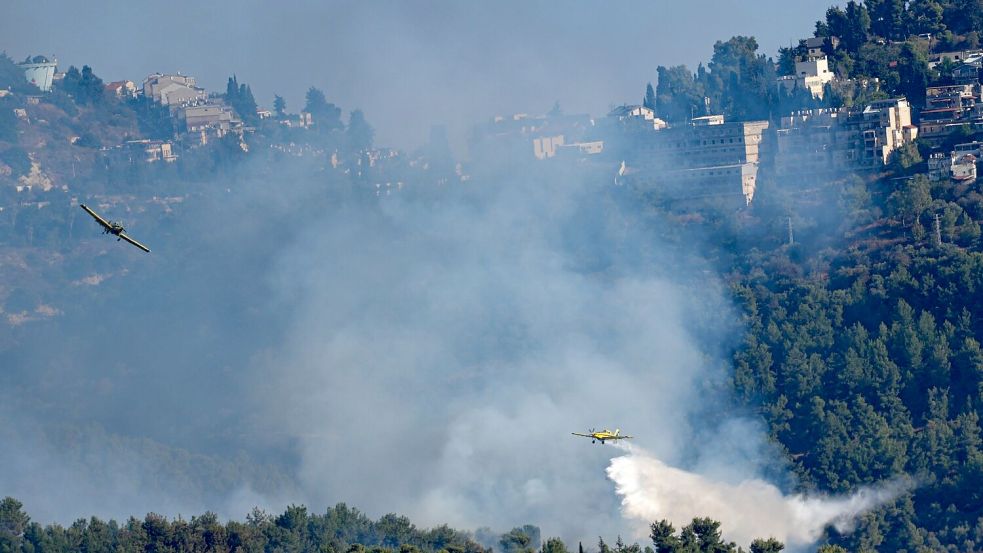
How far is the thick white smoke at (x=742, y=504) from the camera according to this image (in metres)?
57.5

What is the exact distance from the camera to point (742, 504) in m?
58.5

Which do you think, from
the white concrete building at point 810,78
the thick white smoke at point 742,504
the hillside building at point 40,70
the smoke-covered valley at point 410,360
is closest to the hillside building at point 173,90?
the hillside building at point 40,70

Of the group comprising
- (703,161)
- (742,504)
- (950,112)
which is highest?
(950,112)

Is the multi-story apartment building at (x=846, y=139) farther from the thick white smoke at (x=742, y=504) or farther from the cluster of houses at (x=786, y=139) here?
the thick white smoke at (x=742, y=504)

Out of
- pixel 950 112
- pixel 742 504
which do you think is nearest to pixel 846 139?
pixel 950 112

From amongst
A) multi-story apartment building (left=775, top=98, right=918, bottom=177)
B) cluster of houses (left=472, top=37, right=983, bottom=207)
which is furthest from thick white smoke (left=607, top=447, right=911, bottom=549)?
multi-story apartment building (left=775, top=98, right=918, bottom=177)

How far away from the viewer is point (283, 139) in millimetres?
119688

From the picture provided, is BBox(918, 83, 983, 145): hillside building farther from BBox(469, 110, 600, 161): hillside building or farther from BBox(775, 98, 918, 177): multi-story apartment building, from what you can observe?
BBox(469, 110, 600, 161): hillside building

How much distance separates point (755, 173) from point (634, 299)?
29.3 ft

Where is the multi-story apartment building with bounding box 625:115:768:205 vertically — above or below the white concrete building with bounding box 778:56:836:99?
below

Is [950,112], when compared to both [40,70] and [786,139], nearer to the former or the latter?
[786,139]

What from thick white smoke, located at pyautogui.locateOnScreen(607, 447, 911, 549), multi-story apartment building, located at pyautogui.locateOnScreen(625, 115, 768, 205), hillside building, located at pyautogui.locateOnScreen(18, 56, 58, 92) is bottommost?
thick white smoke, located at pyautogui.locateOnScreen(607, 447, 911, 549)

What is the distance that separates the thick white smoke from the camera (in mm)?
57469

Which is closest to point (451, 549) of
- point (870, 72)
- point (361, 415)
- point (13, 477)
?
point (361, 415)
